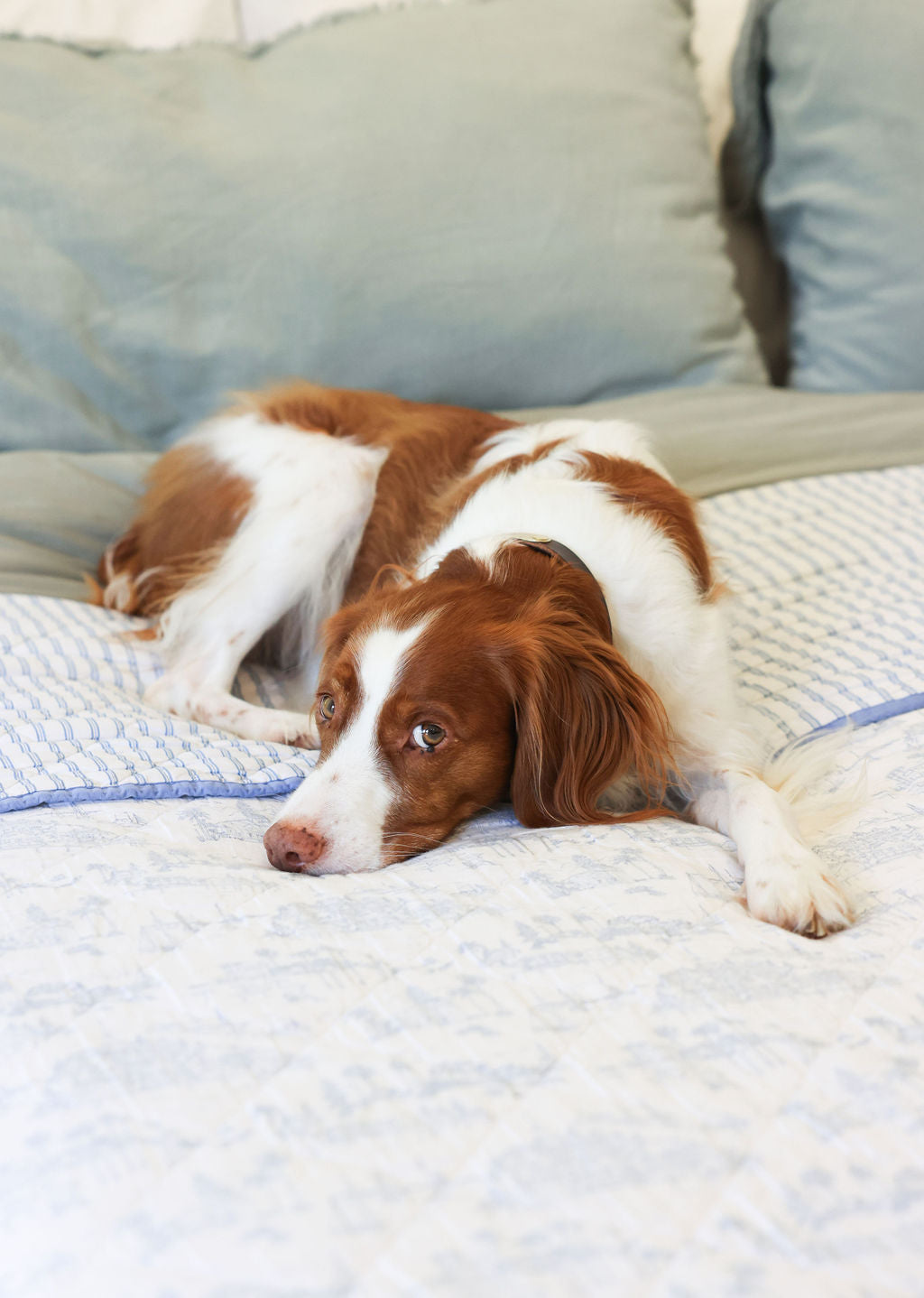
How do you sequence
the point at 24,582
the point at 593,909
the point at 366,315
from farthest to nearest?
the point at 366,315 < the point at 24,582 < the point at 593,909

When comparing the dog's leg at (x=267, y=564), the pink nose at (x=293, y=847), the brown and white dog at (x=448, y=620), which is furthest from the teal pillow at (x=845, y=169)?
the pink nose at (x=293, y=847)

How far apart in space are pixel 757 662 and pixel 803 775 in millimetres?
341

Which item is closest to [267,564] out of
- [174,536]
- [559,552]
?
[174,536]

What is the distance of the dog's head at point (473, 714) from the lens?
131 cm

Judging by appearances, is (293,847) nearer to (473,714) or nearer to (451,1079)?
(473,714)

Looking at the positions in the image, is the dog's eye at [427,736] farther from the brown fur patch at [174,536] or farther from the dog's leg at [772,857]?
the brown fur patch at [174,536]

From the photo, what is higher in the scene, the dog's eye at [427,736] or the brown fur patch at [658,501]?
the brown fur patch at [658,501]

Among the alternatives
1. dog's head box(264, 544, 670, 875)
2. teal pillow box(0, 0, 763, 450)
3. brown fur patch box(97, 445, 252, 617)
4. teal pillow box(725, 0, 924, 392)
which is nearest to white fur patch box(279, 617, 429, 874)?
dog's head box(264, 544, 670, 875)

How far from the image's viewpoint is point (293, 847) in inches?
47.4

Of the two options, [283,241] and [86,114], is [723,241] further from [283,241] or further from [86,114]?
[86,114]

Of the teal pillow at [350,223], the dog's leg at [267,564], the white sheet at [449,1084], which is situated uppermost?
the teal pillow at [350,223]

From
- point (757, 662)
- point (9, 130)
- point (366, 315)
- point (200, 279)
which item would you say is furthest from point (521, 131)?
point (757, 662)

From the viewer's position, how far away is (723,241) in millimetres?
2641

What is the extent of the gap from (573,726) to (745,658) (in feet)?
1.64
